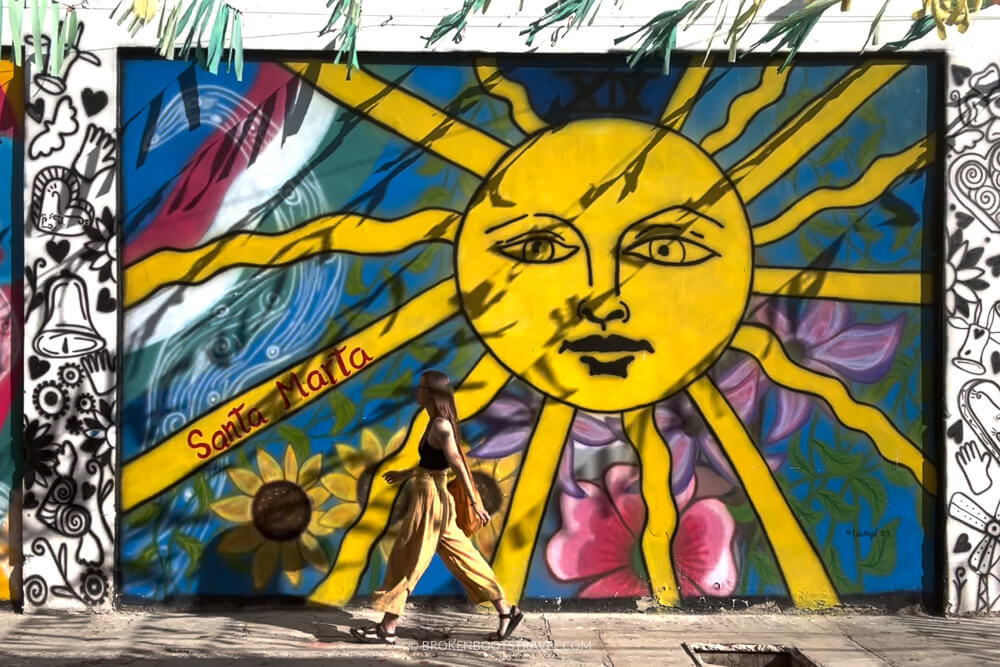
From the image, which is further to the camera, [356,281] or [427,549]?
[356,281]

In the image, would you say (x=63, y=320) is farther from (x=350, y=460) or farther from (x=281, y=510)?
(x=350, y=460)

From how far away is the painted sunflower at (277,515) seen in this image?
722 cm

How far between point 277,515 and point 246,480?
0.31 meters

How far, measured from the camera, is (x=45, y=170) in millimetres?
7102

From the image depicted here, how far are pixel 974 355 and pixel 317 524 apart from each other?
4418 millimetres

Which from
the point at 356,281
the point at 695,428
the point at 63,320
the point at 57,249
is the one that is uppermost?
the point at 57,249

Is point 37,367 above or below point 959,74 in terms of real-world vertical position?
below

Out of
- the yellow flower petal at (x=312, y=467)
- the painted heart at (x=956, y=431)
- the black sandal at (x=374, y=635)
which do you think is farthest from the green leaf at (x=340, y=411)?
the painted heart at (x=956, y=431)

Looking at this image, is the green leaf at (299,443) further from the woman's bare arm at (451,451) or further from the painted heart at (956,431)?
the painted heart at (956,431)

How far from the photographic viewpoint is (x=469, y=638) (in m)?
6.61

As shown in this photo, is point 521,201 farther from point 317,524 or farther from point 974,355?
point 974,355

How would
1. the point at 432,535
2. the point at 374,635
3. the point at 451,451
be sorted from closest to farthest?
the point at 451,451 < the point at 432,535 < the point at 374,635

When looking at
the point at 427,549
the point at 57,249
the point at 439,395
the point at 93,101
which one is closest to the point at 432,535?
the point at 427,549
